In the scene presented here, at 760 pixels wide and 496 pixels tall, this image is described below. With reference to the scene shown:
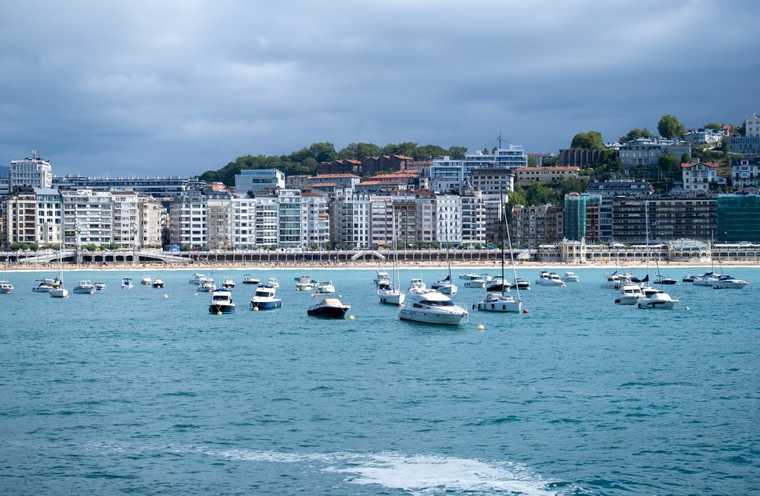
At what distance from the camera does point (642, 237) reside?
179125mm

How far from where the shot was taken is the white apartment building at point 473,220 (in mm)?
186375

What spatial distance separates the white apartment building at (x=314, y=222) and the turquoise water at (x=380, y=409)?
127 metres

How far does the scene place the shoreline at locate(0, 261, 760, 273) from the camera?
15462 cm

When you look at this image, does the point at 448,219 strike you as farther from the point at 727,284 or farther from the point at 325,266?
the point at 727,284

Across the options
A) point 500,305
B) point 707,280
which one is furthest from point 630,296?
point 707,280

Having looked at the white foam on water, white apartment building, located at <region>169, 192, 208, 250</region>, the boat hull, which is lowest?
the white foam on water

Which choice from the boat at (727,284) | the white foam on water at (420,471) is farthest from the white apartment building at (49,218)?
the white foam on water at (420,471)

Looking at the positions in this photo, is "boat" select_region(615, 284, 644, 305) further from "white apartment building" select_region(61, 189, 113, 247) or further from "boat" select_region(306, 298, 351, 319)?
"white apartment building" select_region(61, 189, 113, 247)

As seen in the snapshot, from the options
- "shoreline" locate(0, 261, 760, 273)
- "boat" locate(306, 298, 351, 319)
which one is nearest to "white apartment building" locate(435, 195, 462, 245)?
"shoreline" locate(0, 261, 760, 273)

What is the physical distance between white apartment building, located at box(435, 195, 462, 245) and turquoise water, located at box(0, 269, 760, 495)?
124 m

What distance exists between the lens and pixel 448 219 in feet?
609

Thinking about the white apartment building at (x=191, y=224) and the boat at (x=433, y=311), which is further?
the white apartment building at (x=191, y=224)

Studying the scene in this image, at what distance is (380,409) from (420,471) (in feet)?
23.8

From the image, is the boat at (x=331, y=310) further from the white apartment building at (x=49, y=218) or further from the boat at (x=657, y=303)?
the white apartment building at (x=49, y=218)
